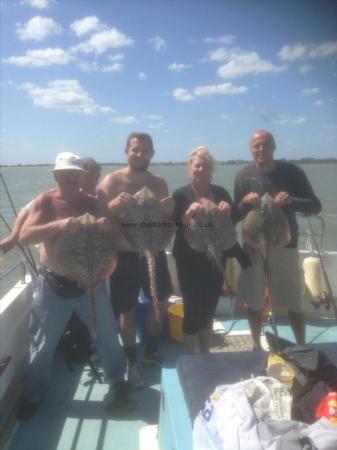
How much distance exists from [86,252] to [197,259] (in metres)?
1.24

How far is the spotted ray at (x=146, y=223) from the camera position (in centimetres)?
398

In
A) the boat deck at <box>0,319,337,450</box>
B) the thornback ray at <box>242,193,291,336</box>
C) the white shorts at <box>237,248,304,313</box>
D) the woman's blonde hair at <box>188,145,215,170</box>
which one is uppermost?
the woman's blonde hair at <box>188,145,215,170</box>

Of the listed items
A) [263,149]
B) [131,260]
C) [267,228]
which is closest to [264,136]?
[263,149]

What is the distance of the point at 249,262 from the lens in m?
4.54

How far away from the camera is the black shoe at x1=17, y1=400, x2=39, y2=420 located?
389 centimetres

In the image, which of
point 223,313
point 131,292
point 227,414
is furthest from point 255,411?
point 223,313

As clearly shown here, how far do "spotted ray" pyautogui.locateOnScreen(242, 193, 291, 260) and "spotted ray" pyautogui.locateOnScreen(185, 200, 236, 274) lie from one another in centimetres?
36

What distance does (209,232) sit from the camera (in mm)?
4051

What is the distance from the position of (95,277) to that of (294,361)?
1861 mm

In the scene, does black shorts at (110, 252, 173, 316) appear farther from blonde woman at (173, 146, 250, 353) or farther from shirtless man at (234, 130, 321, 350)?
shirtless man at (234, 130, 321, 350)

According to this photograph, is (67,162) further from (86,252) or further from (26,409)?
(26,409)

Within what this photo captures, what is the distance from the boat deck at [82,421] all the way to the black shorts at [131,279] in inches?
33.2

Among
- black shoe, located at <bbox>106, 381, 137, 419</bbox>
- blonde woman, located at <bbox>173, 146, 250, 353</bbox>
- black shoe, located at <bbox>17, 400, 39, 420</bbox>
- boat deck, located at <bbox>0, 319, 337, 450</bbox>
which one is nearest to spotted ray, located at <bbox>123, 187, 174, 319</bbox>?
blonde woman, located at <bbox>173, 146, 250, 353</bbox>

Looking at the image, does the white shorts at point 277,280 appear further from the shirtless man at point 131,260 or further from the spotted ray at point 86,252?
the spotted ray at point 86,252
